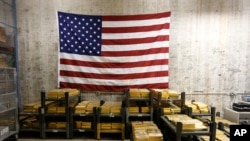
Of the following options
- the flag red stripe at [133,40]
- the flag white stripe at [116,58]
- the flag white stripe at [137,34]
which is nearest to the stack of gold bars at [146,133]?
the flag white stripe at [116,58]

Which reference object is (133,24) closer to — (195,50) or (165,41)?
(165,41)

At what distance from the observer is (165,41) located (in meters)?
5.62

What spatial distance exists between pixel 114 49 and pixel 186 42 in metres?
2.23

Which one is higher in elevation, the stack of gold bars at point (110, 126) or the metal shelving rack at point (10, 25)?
the metal shelving rack at point (10, 25)

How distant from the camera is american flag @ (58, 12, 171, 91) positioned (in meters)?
5.62

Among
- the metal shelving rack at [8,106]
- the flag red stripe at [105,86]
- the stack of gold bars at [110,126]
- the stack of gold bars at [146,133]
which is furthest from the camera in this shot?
the flag red stripe at [105,86]

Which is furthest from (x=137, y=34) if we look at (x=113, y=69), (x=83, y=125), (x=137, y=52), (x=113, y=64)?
(x=83, y=125)

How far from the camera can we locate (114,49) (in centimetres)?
566

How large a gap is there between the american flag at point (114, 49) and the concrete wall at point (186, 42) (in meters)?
0.35

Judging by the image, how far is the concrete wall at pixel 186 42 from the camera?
5820 millimetres

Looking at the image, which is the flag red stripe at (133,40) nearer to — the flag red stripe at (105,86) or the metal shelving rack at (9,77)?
the flag red stripe at (105,86)

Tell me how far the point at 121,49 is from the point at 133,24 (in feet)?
2.68

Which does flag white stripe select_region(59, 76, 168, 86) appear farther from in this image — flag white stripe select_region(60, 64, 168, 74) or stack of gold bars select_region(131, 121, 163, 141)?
stack of gold bars select_region(131, 121, 163, 141)

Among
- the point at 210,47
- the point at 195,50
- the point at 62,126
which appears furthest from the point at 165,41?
the point at 62,126
